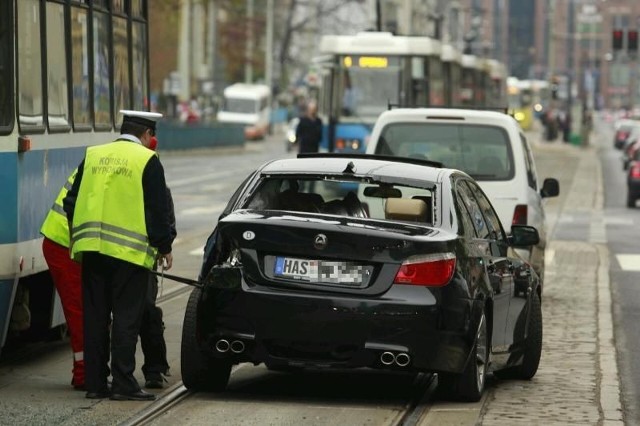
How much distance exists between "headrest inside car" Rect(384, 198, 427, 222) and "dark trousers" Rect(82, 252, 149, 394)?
1409mm

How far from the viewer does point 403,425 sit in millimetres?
10172

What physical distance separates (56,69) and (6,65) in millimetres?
1203

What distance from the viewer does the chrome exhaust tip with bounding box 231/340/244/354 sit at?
10539 millimetres

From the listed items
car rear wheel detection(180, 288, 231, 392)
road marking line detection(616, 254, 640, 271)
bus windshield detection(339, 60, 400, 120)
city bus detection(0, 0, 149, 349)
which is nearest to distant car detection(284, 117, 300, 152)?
bus windshield detection(339, 60, 400, 120)

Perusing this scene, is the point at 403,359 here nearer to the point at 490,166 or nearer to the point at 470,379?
the point at 470,379

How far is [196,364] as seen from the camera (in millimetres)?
10945

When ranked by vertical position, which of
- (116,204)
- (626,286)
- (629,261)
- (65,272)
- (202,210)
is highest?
(116,204)

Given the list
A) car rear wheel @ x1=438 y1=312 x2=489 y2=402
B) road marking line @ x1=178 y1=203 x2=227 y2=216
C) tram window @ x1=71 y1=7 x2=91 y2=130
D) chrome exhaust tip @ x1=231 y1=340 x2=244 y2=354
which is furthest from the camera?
road marking line @ x1=178 y1=203 x2=227 y2=216

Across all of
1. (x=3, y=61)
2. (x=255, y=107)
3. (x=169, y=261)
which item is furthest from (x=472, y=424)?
(x=255, y=107)

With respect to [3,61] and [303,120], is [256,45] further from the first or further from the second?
[3,61]

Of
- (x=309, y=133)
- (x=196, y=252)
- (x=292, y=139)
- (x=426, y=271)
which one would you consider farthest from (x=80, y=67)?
(x=292, y=139)

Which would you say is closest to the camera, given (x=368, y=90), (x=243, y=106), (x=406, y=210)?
(x=406, y=210)

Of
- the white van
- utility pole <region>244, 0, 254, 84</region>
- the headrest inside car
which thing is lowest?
the white van

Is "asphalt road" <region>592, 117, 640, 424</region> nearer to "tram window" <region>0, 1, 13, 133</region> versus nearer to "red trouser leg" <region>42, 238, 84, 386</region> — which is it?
"red trouser leg" <region>42, 238, 84, 386</region>
